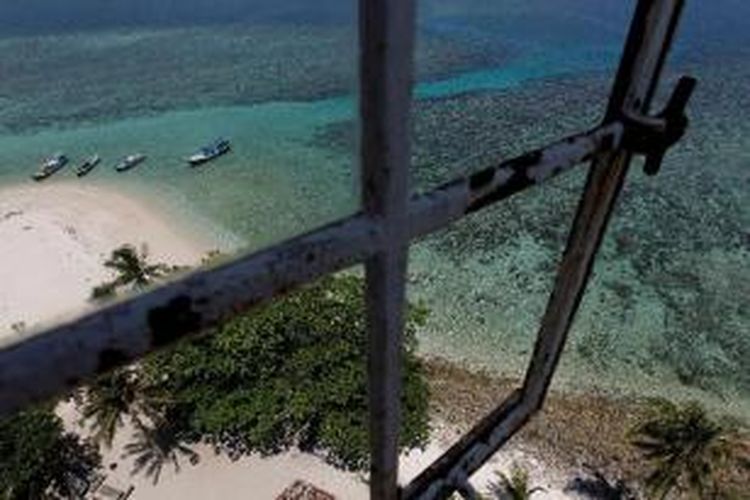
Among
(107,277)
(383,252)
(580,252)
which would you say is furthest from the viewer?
(107,277)

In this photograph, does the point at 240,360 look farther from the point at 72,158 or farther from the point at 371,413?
the point at 72,158

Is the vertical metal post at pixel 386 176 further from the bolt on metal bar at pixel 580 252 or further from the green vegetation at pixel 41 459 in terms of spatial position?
the green vegetation at pixel 41 459

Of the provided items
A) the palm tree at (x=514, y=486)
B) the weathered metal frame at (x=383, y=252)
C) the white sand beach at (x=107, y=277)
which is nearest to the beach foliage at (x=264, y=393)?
the white sand beach at (x=107, y=277)

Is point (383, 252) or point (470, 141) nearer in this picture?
point (383, 252)

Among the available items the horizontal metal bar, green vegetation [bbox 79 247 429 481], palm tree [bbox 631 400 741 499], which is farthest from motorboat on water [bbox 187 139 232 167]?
the horizontal metal bar

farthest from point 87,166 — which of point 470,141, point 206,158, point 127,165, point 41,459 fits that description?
point 41,459

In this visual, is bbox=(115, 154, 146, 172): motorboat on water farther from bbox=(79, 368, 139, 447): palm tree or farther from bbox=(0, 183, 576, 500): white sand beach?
bbox=(79, 368, 139, 447): palm tree

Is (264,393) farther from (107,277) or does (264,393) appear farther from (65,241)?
(65,241)

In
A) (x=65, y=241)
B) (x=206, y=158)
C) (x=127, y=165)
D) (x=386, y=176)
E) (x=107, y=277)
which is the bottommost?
(x=127, y=165)
